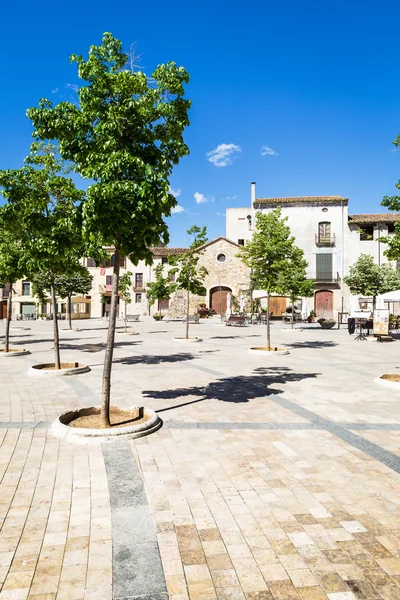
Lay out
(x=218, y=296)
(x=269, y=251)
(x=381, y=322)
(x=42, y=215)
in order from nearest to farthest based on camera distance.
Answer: (x=42, y=215)
(x=269, y=251)
(x=381, y=322)
(x=218, y=296)

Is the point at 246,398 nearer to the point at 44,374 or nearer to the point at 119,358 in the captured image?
the point at 44,374

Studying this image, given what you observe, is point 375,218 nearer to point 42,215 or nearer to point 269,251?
point 269,251

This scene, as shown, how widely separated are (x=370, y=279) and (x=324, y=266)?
13.7 m

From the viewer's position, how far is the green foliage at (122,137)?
5023mm

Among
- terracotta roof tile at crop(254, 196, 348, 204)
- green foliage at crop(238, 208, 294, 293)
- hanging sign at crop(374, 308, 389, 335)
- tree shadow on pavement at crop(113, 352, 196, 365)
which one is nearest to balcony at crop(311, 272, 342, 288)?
terracotta roof tile at crop(254, 196, 348, 204)

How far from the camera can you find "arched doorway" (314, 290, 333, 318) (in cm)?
4019

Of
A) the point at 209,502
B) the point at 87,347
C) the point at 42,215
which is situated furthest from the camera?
the point at 87,347

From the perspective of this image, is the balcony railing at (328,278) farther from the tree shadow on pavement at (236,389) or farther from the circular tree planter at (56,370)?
the circular tree planter at (56,370)

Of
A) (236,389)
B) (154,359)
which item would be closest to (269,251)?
(154,359)

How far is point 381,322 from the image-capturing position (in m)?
18.4

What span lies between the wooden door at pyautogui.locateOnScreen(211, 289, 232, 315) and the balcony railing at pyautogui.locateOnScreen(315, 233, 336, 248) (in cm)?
1056

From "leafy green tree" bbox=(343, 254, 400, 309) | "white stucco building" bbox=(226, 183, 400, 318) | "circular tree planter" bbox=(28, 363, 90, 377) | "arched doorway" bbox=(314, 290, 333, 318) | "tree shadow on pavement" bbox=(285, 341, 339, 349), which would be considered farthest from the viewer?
"arched doorway" bbox=(314, 290, 333, 318)

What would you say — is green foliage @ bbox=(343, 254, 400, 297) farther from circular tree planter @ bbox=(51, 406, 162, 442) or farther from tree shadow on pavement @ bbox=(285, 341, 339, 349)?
circular tree planter @ bbox=(51, 406, 162, 442)

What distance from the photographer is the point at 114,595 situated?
252cm
